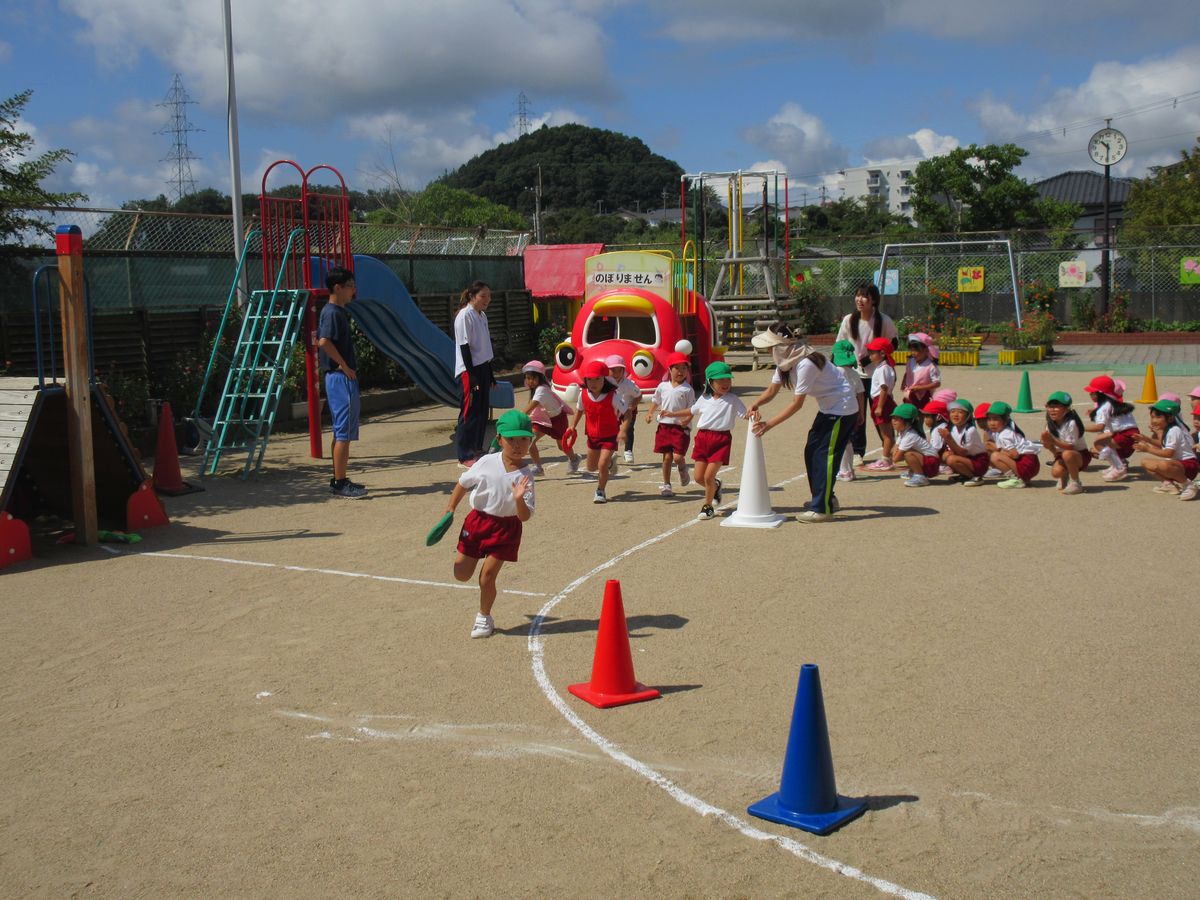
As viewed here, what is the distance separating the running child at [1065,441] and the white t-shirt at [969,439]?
66cm

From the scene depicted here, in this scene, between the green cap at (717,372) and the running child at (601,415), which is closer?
the green cap at (717,372)

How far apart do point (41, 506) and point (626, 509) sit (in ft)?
17.7

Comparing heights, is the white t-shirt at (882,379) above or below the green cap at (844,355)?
below

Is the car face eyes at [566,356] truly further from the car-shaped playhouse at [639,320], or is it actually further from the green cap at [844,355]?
the green cap at [844,355]

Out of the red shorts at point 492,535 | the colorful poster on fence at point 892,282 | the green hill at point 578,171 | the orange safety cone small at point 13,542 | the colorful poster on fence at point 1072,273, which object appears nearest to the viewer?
the red shorts at point 492,535

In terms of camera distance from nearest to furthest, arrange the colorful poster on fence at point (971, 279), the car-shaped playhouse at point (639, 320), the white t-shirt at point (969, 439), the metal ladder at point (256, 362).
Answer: the white t-shirt at point (969, 439)
the metal ladder at point (256, 362)
the car-shaped playhouse at point (639, 320)
the colorful poster on fence at point (971, 279)

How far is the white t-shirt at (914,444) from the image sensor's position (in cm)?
1159

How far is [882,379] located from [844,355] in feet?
6.15

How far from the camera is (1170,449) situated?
1050 cm

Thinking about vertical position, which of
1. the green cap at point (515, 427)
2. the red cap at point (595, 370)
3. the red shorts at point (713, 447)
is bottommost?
the red shorts at point (713, 447)

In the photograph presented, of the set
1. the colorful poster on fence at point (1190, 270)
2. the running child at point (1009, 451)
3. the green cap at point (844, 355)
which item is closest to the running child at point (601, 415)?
the green cap at point (844, 355)

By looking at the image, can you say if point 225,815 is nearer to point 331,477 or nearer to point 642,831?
point 642,831

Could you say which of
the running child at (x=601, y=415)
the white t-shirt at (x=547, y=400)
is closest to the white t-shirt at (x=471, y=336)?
the white t-shirt at (x=547, y=400)

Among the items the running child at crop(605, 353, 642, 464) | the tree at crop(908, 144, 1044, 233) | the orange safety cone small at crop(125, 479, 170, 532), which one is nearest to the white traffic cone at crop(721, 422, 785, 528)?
the running child at crop(605, 353, 642, 464)
